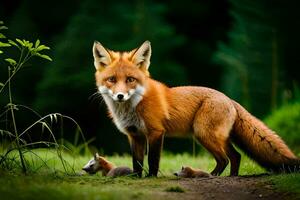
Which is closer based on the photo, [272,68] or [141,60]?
[141,60]

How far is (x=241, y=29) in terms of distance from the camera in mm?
16328

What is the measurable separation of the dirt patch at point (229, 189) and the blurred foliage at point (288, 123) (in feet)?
15.2

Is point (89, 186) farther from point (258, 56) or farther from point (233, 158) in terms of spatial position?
point (258, 56)

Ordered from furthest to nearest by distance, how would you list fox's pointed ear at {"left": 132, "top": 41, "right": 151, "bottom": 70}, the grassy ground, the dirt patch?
1. fox's pointed ear at {"left": 132, "top": 41, "right": 151, "bottom": 70}
2. the dirt patch
3. the grassy ground

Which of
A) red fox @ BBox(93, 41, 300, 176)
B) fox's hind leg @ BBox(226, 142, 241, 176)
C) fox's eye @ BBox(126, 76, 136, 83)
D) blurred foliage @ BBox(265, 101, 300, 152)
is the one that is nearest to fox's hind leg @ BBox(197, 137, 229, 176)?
red fox @ BBox(93, 41, 300, 176)

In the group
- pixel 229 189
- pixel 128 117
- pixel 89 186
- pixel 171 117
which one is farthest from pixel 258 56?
pixel 89 186

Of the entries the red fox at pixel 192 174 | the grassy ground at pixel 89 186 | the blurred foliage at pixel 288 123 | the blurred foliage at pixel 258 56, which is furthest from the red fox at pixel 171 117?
the blurred foliage at pixel 258 56

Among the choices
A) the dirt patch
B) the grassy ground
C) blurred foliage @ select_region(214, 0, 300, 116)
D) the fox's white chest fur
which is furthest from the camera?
blurred foliage @ select_region(214, 0, 300, 116)

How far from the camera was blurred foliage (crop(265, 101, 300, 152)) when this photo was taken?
1185 cm

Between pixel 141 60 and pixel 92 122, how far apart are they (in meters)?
9.27

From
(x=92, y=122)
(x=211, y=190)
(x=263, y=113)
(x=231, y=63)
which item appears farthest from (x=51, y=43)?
(x=211, y=190)

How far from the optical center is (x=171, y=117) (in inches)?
320

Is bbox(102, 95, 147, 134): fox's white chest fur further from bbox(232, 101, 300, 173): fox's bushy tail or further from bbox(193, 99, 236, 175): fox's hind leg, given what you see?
bbox(232, 101, 300, 173): fox's bushy tail

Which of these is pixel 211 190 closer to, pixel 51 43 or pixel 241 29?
pixel 241 29
